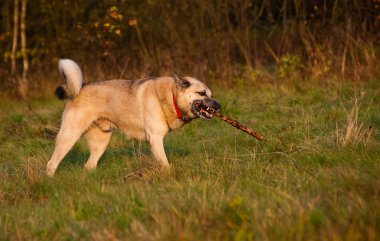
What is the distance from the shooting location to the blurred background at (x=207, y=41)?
11359 mm

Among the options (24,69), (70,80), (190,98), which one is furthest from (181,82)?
(24,69)

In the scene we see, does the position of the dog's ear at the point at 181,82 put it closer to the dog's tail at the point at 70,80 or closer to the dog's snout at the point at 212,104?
the dog's snout at the point at 212,104

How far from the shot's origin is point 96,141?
7.11 m

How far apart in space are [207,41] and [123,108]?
6.42 metres

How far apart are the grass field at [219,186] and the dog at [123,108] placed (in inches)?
12.5

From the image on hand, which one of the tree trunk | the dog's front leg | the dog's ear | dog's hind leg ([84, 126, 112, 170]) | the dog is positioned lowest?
the tree trunk

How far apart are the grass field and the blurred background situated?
9.55 ft

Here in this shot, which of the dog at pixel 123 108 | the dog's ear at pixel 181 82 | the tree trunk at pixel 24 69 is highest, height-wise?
the dog's ear at pixel 181 82

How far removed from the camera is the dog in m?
6.54

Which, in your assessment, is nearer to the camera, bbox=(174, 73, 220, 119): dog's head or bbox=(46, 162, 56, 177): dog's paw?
bbox=(46, 162, 56, 177): dog's paw

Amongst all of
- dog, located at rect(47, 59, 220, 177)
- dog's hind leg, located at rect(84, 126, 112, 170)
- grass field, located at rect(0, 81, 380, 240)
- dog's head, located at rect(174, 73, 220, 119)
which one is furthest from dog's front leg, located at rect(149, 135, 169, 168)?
dog's hind leg, located at rect(84, 126, 112, 170)

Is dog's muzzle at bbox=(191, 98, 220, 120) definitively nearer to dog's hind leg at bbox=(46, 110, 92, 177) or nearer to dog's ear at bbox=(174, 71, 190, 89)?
dog's ear at bbox=(174, 71, 190, 89)

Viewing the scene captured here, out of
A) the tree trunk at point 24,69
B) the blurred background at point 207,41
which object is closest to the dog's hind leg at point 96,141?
the blurred background at point 207,41

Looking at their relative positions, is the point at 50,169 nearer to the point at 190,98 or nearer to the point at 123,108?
the point at 123,108
